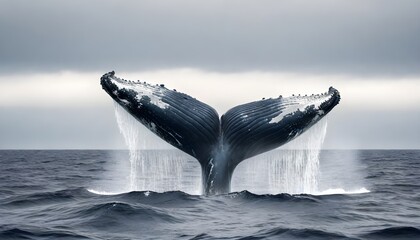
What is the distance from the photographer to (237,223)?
8617mm

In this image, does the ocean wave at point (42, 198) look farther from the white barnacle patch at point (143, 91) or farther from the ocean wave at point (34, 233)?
the white barnacle patch at point (143, 91)

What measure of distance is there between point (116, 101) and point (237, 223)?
7.49ft

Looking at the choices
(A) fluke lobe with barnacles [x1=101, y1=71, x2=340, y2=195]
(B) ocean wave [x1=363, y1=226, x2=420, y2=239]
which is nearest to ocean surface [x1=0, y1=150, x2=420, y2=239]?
(B) ocean wave [x1=363, y1=226, x2=420, y2=239]

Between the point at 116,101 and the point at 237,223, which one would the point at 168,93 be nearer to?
the point at 116,101

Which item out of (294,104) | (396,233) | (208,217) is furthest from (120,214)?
(396,233)

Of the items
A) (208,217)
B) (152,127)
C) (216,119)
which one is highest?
(216,119)

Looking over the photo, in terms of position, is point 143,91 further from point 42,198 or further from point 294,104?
point 42,198

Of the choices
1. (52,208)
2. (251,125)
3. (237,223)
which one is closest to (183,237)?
(237,223)

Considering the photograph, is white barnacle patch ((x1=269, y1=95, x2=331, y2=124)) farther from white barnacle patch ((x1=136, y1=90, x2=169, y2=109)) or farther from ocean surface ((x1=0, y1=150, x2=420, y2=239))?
white barnacle patch ((x1=136, y1=90, x2=169, y2=109))

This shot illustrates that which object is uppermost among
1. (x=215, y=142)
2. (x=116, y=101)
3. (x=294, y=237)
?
(x=116, y=101)

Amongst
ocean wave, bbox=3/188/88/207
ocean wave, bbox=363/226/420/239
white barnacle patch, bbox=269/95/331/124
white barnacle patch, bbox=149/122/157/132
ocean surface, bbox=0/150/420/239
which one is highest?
white barnacle patch, bbox=269/95/331/124

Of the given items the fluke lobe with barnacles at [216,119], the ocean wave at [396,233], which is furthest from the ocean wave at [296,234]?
the fluke lobe with barnacles at [216,119]

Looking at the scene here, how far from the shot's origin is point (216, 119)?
881 centimetres

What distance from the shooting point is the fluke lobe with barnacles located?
8531 millimetres
